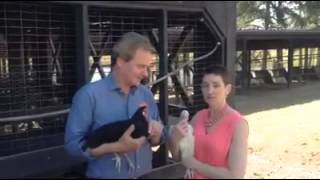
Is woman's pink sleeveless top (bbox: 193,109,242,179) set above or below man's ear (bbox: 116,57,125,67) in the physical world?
below

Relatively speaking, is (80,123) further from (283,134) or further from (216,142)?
(283,134)

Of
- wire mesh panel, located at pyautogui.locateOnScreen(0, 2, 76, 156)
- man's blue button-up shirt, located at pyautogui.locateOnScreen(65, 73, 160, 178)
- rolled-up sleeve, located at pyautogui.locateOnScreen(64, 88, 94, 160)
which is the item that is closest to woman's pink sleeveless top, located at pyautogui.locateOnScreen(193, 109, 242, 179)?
man's blue button-up shirt, located at pyautogui.locateOnScreen(65, 73, 160, 178)

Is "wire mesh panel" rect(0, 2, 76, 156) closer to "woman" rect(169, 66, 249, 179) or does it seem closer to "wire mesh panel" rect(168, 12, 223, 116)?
"wire mesh panel" rect(168, 12, 223, 116)

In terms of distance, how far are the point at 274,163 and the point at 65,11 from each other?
3.98 meters

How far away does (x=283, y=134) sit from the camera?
400 inches

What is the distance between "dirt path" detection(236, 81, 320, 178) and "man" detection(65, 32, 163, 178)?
9.76 ft

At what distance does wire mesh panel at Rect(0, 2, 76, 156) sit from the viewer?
533cm

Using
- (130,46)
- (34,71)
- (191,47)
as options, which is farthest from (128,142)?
(34,71)

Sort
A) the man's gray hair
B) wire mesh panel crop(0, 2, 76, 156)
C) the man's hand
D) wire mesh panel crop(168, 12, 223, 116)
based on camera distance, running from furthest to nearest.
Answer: wire mesh panel crop(0, 2, 76, 156), wire mesh panel crop(168, 12, 223, 116), the man's gray hair, the man's hand

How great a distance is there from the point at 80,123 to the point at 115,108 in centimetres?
18

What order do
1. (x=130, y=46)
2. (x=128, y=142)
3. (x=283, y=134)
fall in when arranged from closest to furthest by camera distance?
(x=128, y=142)
(x=130, y=46)
(x=283, y=134)

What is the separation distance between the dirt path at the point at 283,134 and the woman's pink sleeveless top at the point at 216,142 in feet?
10.2

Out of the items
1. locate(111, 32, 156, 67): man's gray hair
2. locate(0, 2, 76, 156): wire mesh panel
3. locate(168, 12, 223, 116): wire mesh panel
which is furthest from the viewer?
locate(0, 2, 76, 156): wire mesh panel

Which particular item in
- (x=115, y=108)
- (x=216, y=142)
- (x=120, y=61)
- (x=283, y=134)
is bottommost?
(x=283, y=134)
